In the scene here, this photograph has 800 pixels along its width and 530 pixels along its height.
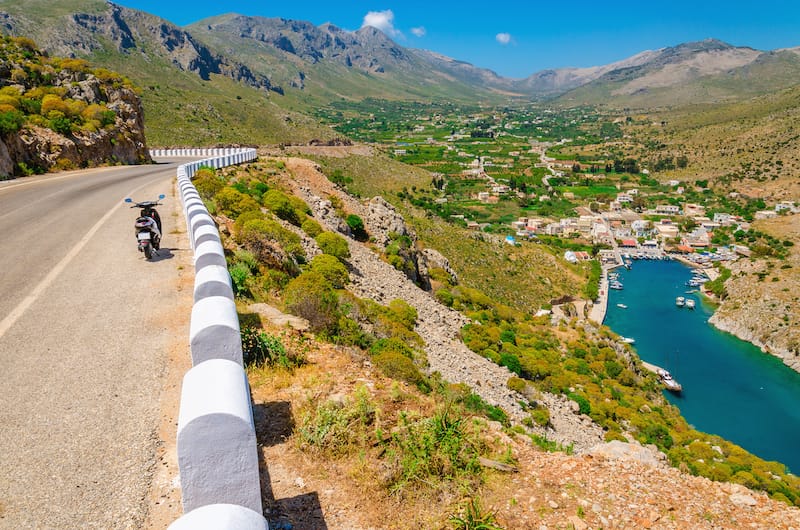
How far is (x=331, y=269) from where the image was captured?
21.2 metres

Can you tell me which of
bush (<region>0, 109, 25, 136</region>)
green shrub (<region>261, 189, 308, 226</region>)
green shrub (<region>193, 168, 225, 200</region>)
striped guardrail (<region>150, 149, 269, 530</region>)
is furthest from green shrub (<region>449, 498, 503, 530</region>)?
bush (<region>0, 109, 25, 136</region>)

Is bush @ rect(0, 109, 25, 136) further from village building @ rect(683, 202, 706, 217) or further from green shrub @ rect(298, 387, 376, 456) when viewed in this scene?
village building @ rect(683, 202, 706, 217)

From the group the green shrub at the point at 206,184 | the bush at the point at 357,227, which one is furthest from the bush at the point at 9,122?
the bush at the point at 357,227

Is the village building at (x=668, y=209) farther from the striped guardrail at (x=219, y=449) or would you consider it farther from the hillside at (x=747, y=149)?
the striped guardrail at (x=219, y=449)

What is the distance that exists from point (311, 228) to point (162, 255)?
48.5ft

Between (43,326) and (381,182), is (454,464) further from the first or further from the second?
(381,182)

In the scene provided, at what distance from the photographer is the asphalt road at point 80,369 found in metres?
4.21

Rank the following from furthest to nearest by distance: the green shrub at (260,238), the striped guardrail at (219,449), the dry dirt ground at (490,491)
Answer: the green shrub at (260,238) < the dry dirt ground at (490,491) < the striped guardrail at (219,449)

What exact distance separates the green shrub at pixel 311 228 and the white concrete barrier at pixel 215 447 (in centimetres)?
2234

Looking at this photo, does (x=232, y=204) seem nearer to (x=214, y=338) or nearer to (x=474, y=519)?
(x=214, y=338)

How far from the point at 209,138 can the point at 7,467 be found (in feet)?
311

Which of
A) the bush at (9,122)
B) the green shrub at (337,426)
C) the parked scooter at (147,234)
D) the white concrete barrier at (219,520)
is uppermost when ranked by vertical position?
the bush at (9,122)

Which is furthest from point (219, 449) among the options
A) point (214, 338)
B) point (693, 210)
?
point (693, 210)

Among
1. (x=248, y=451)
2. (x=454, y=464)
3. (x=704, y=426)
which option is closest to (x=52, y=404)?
(x=248, y=451)
